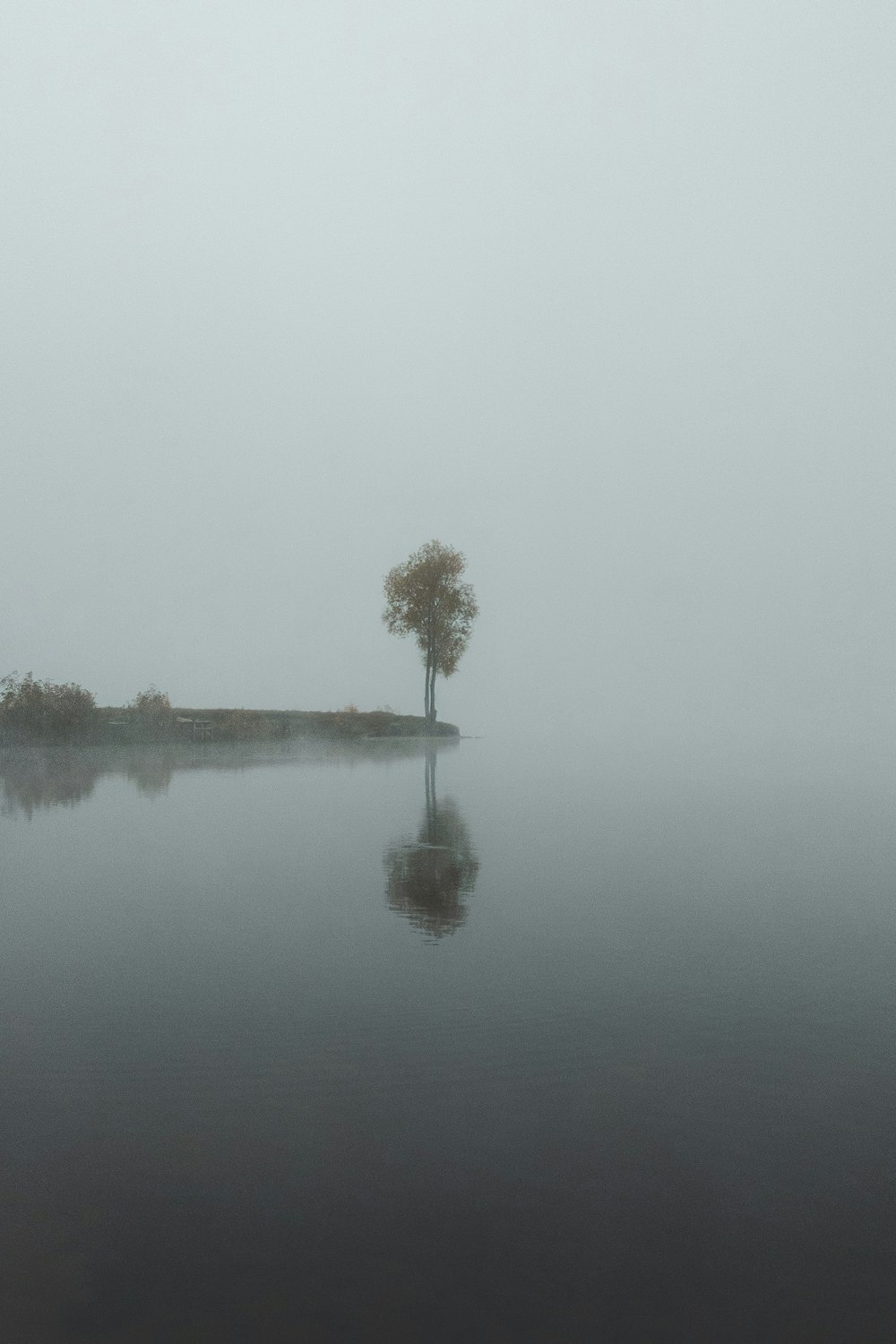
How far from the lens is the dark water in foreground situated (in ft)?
9.70

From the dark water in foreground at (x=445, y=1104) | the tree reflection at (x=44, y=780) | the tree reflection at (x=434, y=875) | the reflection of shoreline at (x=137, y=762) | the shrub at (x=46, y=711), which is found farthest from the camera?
the shrub at (x=46, y=711)

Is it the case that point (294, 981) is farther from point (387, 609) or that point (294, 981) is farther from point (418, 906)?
point (387, 609)

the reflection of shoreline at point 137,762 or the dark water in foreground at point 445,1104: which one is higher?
the reflection of shoreline at point 137,762

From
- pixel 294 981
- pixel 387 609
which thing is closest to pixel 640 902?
pixel 294 981

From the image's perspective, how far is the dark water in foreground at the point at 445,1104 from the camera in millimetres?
2957

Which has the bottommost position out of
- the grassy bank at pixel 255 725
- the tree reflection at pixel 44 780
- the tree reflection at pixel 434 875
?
the tree reflection at pixel 434 875

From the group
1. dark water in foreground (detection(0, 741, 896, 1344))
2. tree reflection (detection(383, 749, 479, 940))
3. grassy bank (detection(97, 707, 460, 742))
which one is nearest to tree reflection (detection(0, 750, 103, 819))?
grassy bank (detection(97, 707, 460, 742))

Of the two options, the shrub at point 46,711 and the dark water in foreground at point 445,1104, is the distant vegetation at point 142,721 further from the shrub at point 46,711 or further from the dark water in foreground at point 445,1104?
the dark water in foreground at point 445,1104

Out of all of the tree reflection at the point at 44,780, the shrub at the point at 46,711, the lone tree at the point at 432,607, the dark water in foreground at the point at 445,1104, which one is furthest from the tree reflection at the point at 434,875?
the lone tree at the point at 432,607

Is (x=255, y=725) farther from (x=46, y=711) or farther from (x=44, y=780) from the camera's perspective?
(x=44, y=780)

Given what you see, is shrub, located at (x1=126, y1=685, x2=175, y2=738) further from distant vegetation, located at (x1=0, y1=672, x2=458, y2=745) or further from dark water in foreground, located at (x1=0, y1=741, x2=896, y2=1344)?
dark water in foreground, located at (x1=0, y1=741, x2=896, y2=1344)

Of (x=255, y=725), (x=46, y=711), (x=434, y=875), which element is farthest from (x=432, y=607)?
(x=434, y=875)

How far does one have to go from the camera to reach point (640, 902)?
8.73 metres

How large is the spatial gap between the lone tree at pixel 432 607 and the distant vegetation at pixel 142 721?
612 centimetres
